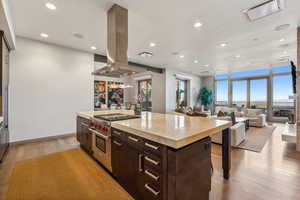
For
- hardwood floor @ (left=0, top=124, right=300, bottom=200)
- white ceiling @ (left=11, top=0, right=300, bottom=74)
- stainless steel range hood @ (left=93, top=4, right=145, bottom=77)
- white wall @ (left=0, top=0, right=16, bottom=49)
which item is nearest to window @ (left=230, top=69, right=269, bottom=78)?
white ceiling @ (left=11, top=0, right=300, bottom=74)

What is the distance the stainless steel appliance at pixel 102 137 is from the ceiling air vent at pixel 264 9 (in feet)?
9.99

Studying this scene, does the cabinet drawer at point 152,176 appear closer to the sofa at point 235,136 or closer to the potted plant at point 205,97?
the sofa at point 235,136

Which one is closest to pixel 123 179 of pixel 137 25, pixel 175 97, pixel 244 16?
pixel 137 25

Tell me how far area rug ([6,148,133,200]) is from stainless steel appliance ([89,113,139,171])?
26 centimetres

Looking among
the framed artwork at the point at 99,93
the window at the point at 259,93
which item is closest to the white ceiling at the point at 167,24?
the framed artwork at the point at 99,93

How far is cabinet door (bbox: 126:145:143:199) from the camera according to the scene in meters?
1.51

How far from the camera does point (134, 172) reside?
160 centimetres

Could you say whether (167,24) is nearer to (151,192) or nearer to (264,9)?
(264,9)

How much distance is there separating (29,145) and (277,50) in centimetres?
831

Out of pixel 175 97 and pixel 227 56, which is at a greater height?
pixel 227 56

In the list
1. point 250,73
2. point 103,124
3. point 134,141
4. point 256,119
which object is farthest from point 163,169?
point 250,73

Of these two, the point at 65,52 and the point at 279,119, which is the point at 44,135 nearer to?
the point at 65,52

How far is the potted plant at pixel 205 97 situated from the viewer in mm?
9742

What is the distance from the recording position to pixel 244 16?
8.82ft
